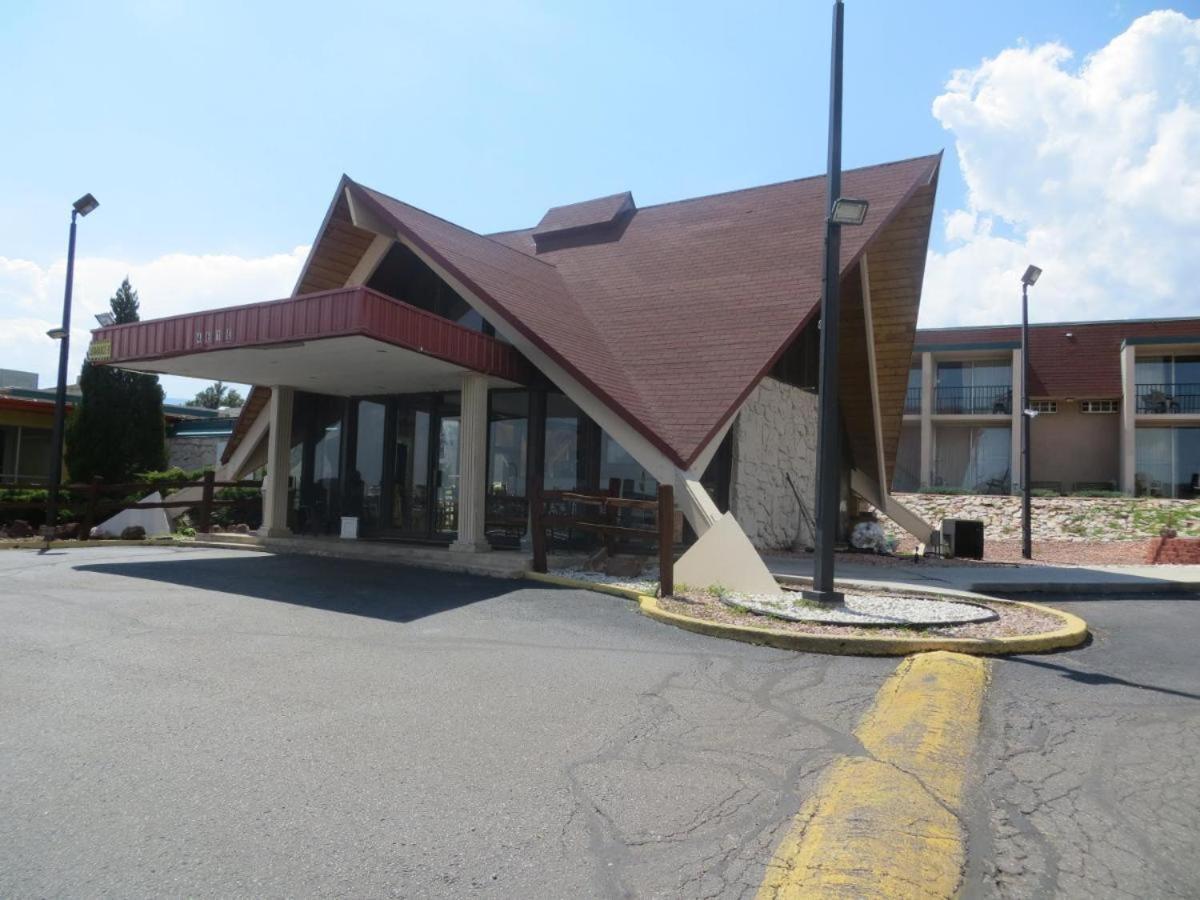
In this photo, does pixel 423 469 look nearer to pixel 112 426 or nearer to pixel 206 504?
pixel 206 504

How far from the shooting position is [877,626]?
7.76m

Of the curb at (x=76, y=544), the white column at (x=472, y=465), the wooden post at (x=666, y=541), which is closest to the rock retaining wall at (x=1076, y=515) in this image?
the white column at (x=472, y=465)

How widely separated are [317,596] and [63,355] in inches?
400

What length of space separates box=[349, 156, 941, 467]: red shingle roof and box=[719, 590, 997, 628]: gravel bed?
107 inches

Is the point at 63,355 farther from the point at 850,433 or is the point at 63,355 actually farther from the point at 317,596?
the point at 850,433

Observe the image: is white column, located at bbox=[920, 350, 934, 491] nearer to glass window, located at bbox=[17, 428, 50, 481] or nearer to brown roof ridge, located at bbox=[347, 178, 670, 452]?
brown roof ridge, located at bbox=[347, 178, 670, 452]

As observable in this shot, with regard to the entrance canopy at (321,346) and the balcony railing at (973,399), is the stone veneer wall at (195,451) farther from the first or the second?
the balcony railing at (973,399)

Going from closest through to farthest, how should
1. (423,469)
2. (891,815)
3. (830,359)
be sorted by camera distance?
(891,815), (830,359), (423,469)

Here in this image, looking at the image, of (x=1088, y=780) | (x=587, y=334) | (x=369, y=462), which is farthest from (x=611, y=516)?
(x=1088, y=780)

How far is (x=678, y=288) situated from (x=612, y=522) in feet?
18.3

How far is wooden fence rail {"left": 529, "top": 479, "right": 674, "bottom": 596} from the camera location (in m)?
9.37

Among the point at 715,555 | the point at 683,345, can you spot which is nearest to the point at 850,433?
the point at 683,345

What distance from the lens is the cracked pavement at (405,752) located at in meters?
3.15

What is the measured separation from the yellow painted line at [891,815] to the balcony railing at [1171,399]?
33.5 m
